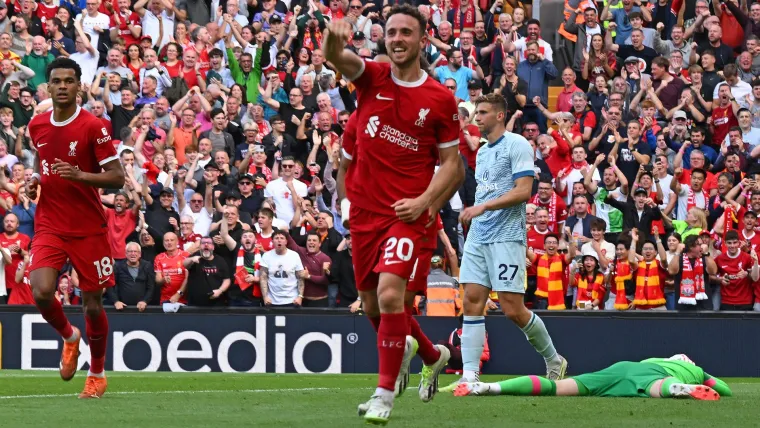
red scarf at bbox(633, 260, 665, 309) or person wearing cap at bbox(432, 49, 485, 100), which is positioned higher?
person wearing cap at bbox(432, 49, 485, 100)

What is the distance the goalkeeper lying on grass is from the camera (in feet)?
33.8

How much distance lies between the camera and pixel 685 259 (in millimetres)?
19047

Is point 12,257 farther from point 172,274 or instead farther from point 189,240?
point 189,240

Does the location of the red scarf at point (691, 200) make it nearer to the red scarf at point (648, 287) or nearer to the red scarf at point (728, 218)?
the red scarf at point (728, 218)

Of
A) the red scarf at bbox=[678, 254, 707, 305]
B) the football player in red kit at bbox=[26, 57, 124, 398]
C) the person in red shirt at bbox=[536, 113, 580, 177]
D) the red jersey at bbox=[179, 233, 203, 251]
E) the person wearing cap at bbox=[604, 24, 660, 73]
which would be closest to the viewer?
the football player in red kit at bbox=[26, 57, 124, 398]

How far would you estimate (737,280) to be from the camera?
19266mm

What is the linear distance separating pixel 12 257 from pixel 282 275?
3.79 metres

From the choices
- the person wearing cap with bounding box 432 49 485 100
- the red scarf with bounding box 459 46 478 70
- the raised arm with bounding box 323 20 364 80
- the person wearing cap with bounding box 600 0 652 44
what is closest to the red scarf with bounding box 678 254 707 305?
Answer: the person wearing cap with bounding box 432 49 485 100

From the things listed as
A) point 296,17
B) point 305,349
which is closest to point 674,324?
point 305,349

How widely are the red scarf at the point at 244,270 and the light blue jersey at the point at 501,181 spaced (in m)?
8.10

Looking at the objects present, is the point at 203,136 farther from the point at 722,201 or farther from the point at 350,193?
the point at 350,193

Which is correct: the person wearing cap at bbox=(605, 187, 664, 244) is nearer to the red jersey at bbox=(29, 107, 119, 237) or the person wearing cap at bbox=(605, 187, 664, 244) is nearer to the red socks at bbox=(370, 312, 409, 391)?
the red jersey at bbox=(29, 107, 119, 237)

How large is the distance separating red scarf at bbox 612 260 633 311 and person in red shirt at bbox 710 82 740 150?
180 inches

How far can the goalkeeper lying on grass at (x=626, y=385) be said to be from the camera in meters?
10.3
